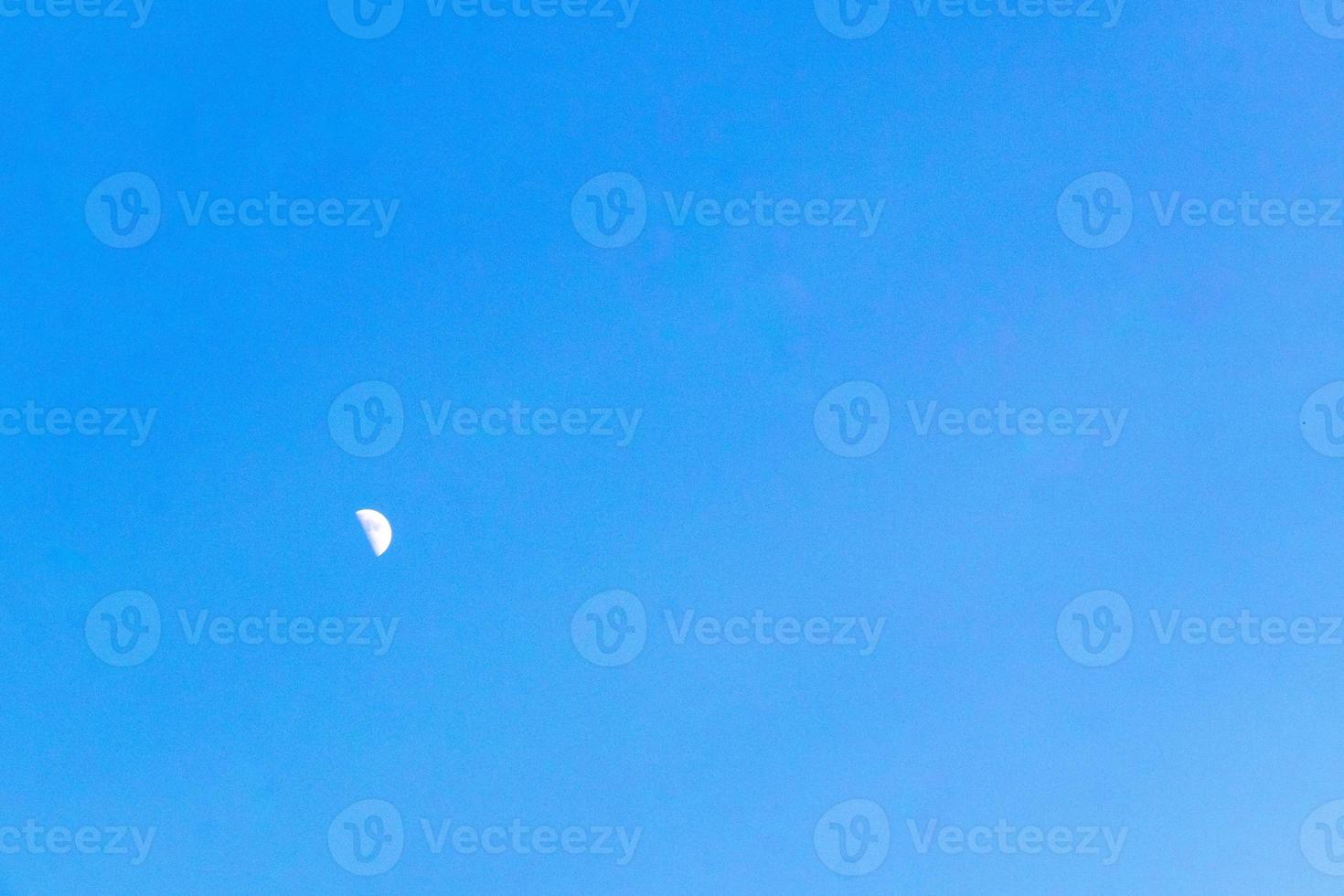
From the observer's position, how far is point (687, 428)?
228cm

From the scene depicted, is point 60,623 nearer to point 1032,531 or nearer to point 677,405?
point 677,405

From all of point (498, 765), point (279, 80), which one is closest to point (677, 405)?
point (498, 765)

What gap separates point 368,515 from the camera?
2266mm

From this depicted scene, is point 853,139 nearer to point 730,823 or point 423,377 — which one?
point 423,377

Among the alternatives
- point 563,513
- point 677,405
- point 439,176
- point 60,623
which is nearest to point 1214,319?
point 677,405

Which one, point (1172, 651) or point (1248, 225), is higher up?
point (1248, 225)

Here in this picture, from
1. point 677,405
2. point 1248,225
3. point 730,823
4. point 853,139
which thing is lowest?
point 730,823

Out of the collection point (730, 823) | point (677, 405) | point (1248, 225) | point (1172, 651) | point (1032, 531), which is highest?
point (1248, 225)

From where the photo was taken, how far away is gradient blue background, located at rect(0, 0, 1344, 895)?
2.26 metres

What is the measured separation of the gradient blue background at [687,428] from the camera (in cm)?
226

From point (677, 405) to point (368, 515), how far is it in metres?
0.63

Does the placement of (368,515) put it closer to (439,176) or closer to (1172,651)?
(439,176)

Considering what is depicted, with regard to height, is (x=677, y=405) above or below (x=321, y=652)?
above

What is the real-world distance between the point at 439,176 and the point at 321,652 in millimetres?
939
